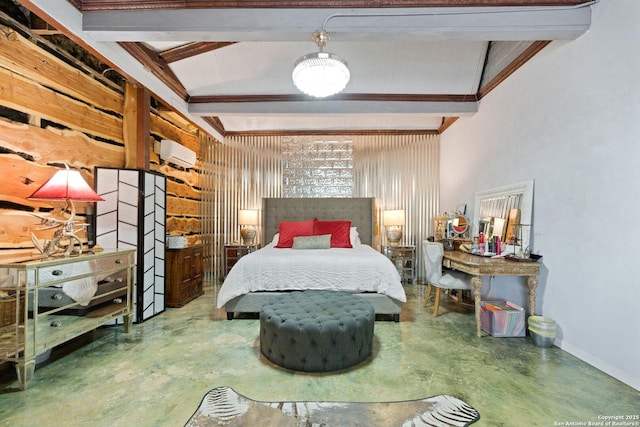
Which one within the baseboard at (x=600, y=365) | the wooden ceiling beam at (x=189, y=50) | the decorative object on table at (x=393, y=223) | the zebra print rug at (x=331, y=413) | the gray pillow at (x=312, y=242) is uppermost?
the wooden ceiling beam at (x=189, y=50)

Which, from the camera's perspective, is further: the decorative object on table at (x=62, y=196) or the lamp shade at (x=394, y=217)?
the lamp shade at (x=394, y=217)

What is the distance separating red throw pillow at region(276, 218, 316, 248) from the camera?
444 cm

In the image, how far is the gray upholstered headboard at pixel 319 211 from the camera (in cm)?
522

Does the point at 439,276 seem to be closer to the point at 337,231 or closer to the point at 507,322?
the point at 507,322

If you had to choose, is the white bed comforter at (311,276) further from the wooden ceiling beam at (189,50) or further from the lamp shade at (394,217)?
the wooden ceiling beam at (189,50)

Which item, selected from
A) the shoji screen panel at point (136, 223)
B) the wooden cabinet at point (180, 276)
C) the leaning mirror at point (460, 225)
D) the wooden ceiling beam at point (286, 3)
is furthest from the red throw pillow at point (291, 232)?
the wooden ceiling beam at point (286, 3)

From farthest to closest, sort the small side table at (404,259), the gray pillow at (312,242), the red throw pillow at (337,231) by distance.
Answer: the small side table at (404,259), the red throw pillow at (337,231), the gray pillow at (312,242)

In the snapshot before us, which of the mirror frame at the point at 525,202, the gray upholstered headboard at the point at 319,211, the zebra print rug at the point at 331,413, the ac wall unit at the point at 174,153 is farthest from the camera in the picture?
the gray upholstered headboard at the point at 319,211

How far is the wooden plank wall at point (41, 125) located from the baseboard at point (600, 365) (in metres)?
4.72

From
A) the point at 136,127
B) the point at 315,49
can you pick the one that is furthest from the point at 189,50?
the point at 315,49

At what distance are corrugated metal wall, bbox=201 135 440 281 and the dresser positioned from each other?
2.62 meters

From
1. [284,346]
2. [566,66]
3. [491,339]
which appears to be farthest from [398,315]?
[566,66]

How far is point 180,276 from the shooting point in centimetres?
373

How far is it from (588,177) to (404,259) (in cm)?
292
